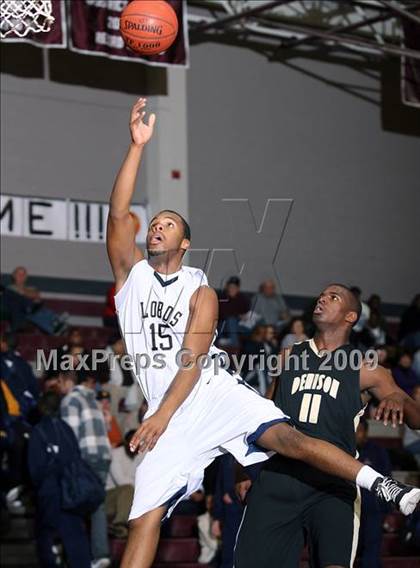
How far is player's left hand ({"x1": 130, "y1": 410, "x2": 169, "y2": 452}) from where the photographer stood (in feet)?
21.8

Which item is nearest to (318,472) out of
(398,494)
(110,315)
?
(398,494)

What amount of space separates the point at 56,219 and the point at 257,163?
13.6 ft

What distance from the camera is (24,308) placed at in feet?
55.5

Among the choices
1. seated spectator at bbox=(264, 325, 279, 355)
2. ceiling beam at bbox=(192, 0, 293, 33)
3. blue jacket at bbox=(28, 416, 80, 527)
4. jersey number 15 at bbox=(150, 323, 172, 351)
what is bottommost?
blue jacket at bbox=(28, 416, 80, 527)

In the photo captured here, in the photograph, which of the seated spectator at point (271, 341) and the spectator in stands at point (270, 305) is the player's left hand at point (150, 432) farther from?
the spectator in stands at point (270, 305)

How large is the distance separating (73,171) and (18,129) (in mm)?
1150

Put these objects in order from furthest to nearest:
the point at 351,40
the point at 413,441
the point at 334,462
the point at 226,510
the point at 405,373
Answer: the point at 351,40, the point at 405,373, the point at 413,441, the point at 226,510, the point at 334,462

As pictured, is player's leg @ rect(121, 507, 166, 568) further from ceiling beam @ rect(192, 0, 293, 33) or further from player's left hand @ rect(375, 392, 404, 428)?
ceiling beam @ rect(192, 0, 293, 33)

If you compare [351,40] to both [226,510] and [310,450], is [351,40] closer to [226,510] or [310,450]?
[226,510]

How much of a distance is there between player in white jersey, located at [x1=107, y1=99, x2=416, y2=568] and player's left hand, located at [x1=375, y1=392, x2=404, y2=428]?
474mm

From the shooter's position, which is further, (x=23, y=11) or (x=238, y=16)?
(x=238, y=16)

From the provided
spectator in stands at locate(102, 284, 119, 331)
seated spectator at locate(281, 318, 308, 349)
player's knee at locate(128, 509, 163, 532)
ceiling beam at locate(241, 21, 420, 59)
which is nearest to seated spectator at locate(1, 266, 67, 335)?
spectator in stands at locate(102, 284, 119, 331)

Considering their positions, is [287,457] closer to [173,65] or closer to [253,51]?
[173,65]

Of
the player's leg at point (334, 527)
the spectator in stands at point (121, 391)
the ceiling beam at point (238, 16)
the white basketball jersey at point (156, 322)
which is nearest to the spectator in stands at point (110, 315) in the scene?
the spectator in stands at point (121, 391)
